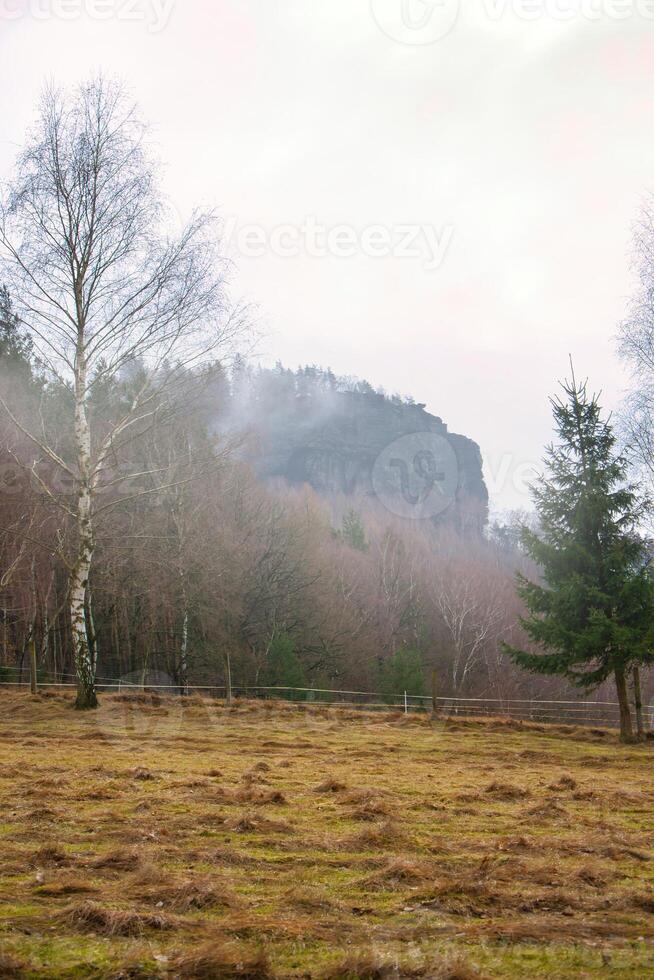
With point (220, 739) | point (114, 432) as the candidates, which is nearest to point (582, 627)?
point (220, 739)

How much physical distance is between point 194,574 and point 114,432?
1459 centimetres

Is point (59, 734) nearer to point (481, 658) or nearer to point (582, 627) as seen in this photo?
point (582, 627)

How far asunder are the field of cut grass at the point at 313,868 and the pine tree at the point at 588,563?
6.42 meters

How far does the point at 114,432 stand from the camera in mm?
16078

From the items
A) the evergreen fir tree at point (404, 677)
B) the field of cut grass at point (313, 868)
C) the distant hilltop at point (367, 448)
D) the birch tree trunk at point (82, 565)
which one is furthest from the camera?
the distant hilltop at point (367, 448)

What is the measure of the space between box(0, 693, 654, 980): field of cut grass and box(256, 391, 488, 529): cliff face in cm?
8536

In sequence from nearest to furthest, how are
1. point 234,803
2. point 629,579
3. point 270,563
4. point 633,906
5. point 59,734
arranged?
1. point 633,906
2. point 234,803
3. point 59,734
4. point 629,579
5. point 270,563

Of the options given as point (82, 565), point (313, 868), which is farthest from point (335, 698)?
point (313, 868)

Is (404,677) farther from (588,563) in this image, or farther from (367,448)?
(367,448)

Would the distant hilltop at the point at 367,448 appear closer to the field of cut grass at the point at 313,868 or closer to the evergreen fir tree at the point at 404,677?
the evergreen fir tree at the point at 404,677

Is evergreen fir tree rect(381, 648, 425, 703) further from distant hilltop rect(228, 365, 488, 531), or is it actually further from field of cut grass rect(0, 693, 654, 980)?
distant hilltop rect(228, 365, 488, 531)

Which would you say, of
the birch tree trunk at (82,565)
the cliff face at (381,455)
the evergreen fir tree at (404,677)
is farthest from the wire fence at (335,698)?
the cliff face at (381,455)

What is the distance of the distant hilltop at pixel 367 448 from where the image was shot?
106 meters

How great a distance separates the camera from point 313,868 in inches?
202
